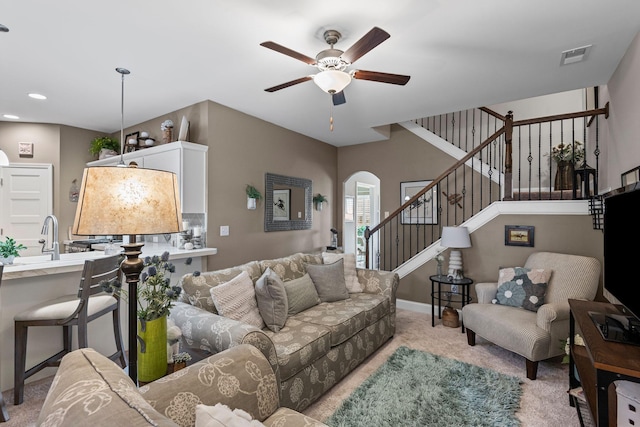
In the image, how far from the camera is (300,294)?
277 centimetres

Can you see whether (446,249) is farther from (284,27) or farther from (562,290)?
(284,27)

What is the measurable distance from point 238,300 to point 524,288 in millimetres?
2720

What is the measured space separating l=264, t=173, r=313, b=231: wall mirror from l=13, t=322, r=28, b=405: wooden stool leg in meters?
2.64

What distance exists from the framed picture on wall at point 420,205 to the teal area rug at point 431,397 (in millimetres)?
2632

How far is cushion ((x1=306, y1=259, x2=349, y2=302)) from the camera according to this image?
3.08 m

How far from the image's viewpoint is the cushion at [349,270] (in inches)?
135

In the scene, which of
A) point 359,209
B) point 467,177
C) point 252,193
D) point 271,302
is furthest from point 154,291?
point 359,209

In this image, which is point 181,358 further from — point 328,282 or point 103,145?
point 103,145

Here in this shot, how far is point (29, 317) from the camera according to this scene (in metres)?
2.17

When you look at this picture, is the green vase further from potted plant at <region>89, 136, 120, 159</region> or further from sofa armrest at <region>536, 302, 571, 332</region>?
potted plant at <region>89, 136, 120, 159</region>

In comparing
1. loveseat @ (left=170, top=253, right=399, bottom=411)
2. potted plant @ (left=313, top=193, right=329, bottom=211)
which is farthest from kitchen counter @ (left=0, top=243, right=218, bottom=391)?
potted plant @ (left=313, top=193, right=329, bottom=211)

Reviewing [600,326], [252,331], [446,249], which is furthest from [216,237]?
[600,326]

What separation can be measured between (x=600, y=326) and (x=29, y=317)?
3680 millimetres

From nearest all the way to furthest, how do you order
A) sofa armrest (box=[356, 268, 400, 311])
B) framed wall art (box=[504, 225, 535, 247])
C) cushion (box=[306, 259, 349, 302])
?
Answer: cushion (box=[306, 259, 349, 302]), sofa armrest (box=[356, 268, 400, 311]), framed wall art (box=[504, 225, 535, 247])
